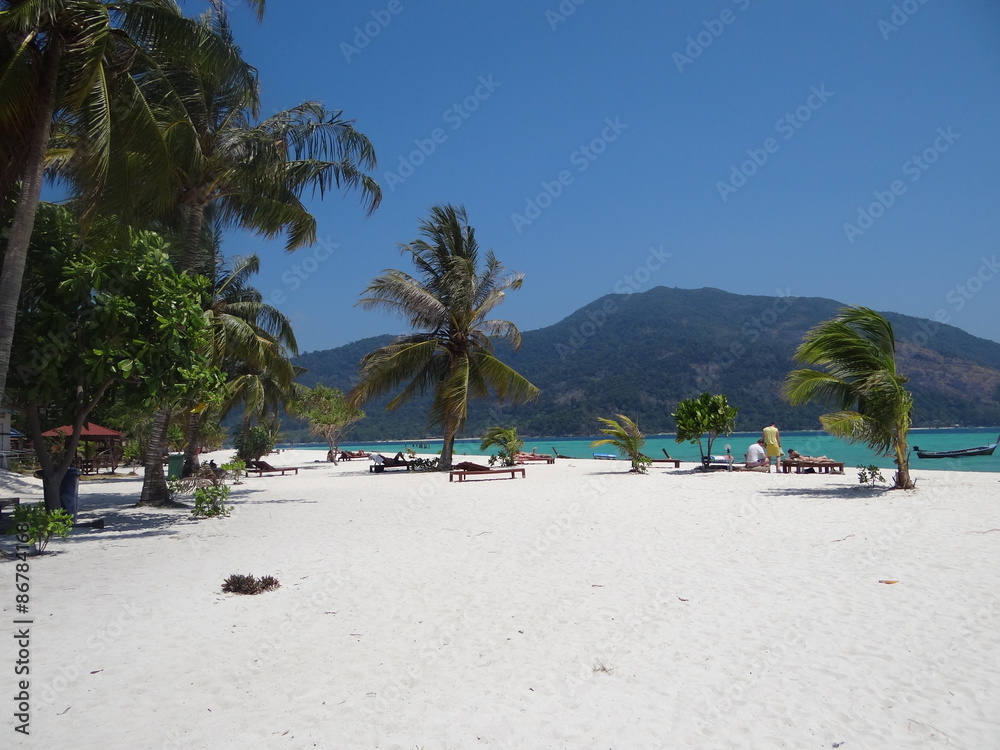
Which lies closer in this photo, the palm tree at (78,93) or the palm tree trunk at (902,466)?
the palm tree at (78,93)

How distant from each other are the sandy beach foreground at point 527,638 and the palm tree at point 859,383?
11.2 ft

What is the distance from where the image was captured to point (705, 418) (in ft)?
62.9

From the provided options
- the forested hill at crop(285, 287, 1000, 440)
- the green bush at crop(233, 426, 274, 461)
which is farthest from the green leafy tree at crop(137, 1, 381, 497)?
the forested hill at crop(285, 287, 1000, 440)

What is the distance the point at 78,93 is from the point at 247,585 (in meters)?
6.10

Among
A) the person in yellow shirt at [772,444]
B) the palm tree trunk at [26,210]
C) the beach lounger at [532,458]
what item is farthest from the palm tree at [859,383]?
the beach lounger at [532,458]

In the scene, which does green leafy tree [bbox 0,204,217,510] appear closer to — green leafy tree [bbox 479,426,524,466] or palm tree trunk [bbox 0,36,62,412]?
palm tree trunk [bbox 0,36,62,412]

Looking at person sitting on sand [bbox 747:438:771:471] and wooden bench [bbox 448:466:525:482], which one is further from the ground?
person sitting on sand [bbox 747:438:771:471]

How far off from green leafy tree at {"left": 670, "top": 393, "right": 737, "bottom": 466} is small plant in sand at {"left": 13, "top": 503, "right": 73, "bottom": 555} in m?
15.8

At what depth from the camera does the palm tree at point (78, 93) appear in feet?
23.5

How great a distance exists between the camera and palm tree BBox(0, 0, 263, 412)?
282 inches

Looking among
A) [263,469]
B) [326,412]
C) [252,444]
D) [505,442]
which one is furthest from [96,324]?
[326,412]

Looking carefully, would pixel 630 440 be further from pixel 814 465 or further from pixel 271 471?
pixel 271 471

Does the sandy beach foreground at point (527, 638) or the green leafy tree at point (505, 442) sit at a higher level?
the green leafy tree at point (505, 442)

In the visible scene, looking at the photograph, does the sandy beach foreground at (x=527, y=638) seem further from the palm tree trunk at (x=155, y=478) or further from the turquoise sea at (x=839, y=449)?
the turquoise sea at (x=839, y=449)
